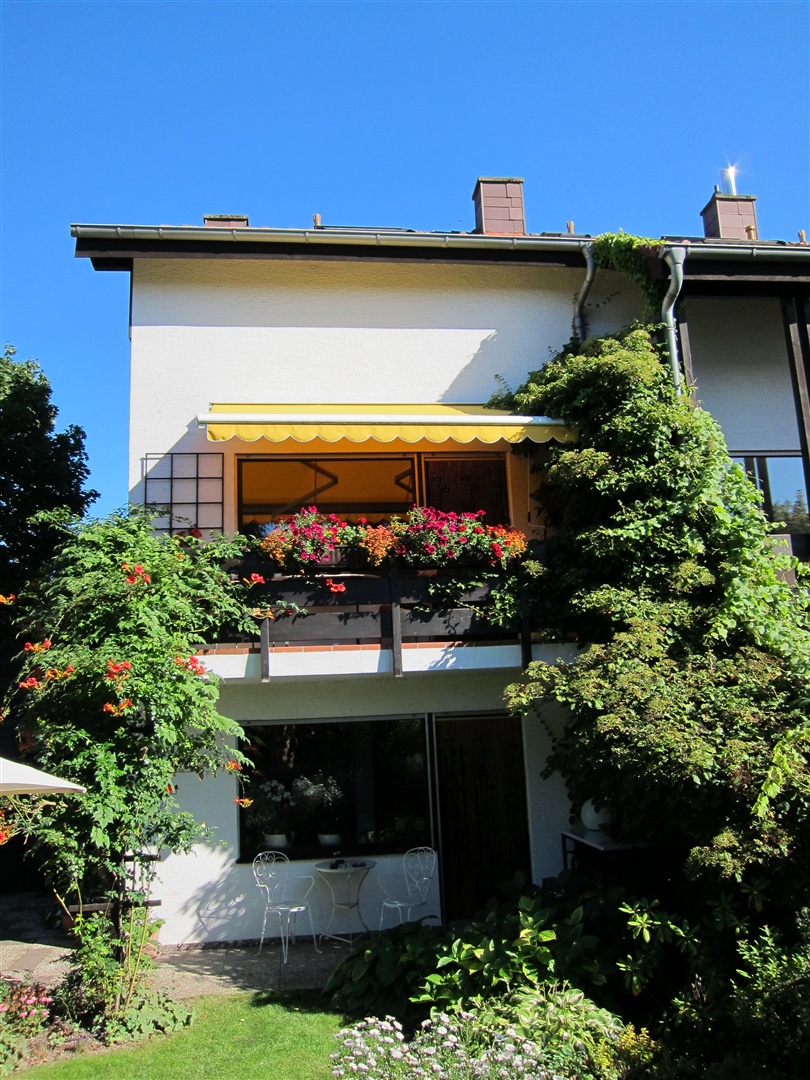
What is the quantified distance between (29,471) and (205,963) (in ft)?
41.1

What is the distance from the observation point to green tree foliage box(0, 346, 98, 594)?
733 inches

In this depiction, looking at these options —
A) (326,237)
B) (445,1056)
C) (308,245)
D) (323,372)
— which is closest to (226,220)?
(308,245)

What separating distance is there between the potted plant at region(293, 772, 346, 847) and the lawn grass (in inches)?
119

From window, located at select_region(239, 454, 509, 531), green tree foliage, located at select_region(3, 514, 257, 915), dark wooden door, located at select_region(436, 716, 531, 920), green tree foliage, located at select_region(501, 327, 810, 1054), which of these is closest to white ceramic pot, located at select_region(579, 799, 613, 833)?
green tree foliage, located at select_region(501, 327, 810, 1054)

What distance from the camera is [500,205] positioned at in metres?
14.7

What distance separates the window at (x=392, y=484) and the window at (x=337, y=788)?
136 inches

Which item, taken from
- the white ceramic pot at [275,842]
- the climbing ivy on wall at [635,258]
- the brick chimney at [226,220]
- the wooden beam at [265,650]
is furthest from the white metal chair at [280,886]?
the brick chimney at [226,220]

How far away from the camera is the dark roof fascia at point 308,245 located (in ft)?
40.7

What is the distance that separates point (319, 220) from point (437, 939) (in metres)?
10.8

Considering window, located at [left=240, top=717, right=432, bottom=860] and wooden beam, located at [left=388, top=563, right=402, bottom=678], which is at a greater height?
wooden beam, located at [left=388, top=563, right=402, bottom=678]

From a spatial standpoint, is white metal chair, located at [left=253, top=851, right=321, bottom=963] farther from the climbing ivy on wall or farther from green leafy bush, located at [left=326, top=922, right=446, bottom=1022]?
the climbing ivy on wall

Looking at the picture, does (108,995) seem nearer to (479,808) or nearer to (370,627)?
(370,627)

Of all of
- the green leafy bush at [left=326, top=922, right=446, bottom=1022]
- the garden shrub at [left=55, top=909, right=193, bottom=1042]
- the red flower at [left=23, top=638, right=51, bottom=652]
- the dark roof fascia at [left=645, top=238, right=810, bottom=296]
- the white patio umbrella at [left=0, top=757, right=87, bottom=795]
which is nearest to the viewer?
the white patio umbrella at [left=0, top=757, right=87, bottom=795]

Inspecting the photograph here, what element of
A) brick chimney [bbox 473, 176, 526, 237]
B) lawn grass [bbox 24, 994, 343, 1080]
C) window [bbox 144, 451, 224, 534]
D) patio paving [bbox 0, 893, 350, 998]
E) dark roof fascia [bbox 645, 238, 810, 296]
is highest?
brick chimney [bbox 473, 176, 526, 237]
